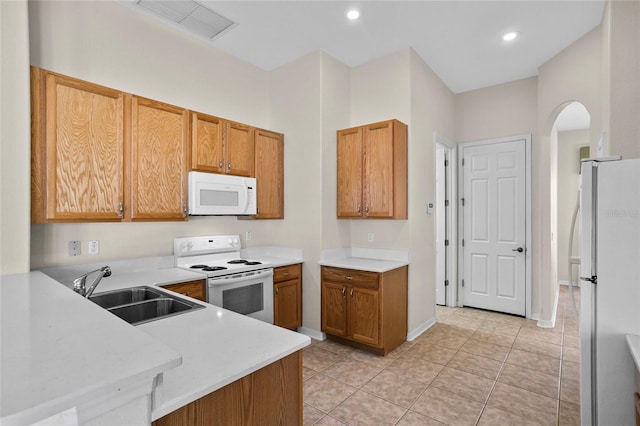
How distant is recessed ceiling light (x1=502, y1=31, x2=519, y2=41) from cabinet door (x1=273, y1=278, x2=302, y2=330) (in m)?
3.40

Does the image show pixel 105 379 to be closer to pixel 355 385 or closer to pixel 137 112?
pixel 355 385

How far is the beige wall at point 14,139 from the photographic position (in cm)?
200

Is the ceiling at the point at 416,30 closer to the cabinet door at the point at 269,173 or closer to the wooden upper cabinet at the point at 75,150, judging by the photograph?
the cabinet door at the point at 269,173

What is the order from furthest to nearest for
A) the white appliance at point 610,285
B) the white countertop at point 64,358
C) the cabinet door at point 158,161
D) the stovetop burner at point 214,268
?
the stovetop burner at point 214,268
the cabinet door at point 158,161
the white appliance at point 610,285
the white countertop at point 64,358

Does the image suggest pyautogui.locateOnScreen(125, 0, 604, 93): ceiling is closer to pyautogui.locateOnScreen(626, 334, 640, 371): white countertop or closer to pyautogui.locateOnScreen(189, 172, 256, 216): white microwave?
pyautogui.locateOnScreen(189, 172, 256, 216): white microwave

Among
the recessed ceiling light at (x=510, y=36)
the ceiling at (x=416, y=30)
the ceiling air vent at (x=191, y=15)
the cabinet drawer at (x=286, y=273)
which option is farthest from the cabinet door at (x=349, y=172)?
the recessed ceiling light at (x=510, y=36)

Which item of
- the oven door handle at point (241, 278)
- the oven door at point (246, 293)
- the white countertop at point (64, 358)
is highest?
the white countertop at point (64, 358)

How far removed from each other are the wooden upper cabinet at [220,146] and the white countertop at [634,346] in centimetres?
318

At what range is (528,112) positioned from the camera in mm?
4242

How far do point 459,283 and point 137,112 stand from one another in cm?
453

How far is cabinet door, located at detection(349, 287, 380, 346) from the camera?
3.15 meters

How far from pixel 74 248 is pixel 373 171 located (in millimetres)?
2783

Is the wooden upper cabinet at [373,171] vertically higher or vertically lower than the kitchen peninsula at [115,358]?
higher

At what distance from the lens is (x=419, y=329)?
3.77 meters
